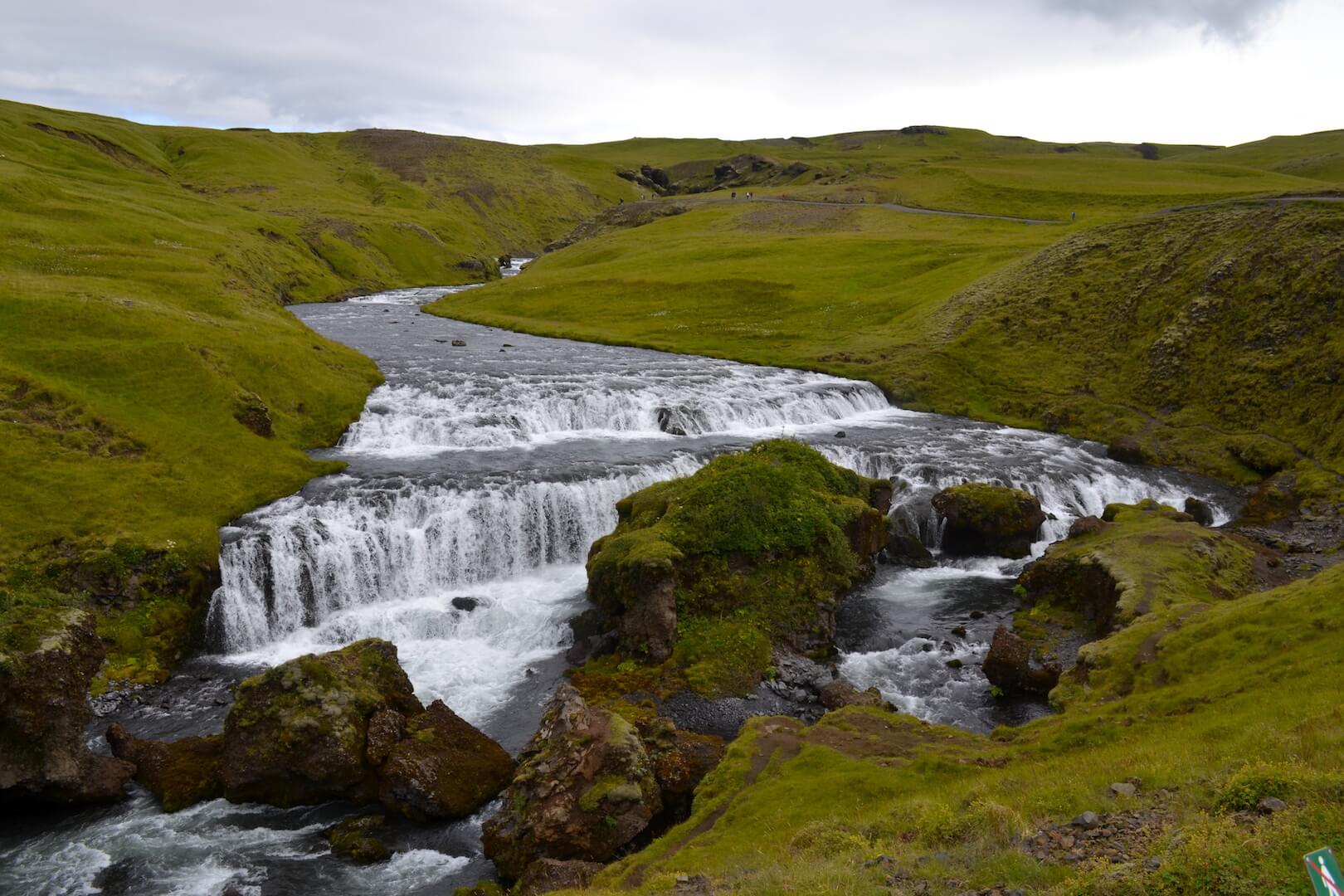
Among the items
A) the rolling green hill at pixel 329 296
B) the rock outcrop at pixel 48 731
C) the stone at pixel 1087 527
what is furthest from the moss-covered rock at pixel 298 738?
the stone at pixel 1087 527

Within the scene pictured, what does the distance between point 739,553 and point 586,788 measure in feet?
44.0

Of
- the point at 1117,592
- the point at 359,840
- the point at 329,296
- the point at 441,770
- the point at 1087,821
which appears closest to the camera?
the point at 1087,821

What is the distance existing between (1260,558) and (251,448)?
47981 millimetres

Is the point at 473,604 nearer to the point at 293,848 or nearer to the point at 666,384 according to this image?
the point at 293,848

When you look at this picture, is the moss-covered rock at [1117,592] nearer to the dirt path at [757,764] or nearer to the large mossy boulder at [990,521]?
the large mossy boulder at [990,521]

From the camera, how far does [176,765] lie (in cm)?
2394

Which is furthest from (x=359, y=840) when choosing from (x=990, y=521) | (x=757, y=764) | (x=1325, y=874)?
(x=990, y=521)

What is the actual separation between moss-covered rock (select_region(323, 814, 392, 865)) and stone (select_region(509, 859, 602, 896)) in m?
4.70

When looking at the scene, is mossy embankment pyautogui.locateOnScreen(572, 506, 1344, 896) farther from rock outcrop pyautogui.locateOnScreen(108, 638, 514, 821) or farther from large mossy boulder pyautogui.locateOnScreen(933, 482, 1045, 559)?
large mossy boulder pyautogui.locateOnScreen(933, 482, 1045, 559)

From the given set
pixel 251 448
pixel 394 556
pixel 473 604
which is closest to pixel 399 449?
pixel 251 448

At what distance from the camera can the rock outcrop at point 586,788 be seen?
1945 centimetres

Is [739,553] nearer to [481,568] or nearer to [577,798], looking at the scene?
[481,568]

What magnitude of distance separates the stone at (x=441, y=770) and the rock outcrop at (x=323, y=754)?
0.02 metres

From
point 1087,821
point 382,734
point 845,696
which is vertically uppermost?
point 1087,821
